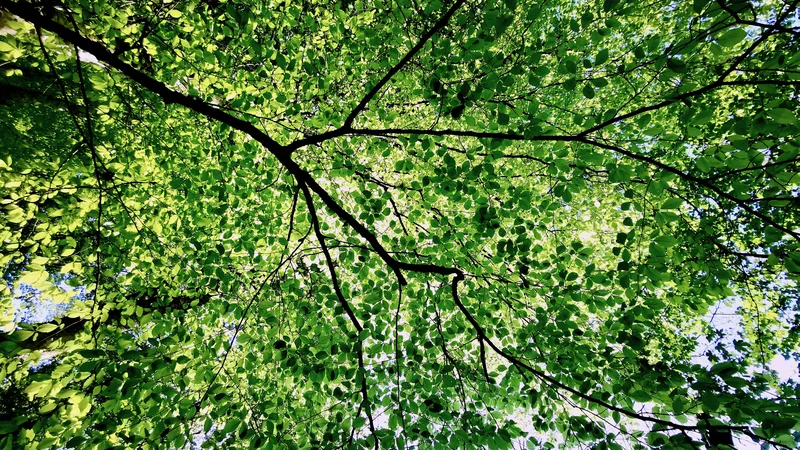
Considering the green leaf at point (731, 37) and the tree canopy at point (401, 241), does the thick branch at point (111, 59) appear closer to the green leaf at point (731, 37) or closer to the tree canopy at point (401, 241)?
Result: the tree canopy at point (401, 241)

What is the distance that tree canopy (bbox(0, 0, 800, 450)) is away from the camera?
8.75 feet

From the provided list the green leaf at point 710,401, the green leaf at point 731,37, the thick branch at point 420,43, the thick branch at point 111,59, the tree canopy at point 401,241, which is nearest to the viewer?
the green leaf at point 731,37

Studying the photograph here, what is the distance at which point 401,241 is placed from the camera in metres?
5.23

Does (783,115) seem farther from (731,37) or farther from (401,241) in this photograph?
(401,241)

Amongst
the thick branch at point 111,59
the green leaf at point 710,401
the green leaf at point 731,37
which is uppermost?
the thick branch at point 111,59

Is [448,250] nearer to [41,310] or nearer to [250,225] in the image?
[250,225]

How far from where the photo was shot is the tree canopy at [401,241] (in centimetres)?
267

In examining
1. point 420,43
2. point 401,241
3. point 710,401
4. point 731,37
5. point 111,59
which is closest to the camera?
point 731,37


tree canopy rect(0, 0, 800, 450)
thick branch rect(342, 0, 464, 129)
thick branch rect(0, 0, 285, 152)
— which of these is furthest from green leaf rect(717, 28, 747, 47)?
thick branch rect(0, 0, 285, 152)

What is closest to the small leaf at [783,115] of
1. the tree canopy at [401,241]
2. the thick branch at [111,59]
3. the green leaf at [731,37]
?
the tree canopy at [401,241]

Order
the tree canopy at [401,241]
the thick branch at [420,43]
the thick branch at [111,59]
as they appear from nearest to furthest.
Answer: the thick branch at [420,43]
the tree canopy at [401,241]
the thick branch at [111,59]

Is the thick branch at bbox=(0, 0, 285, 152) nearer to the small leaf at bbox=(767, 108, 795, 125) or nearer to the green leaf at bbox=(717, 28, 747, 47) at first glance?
the green leaf at bbox=(717, 28, 747, 47)

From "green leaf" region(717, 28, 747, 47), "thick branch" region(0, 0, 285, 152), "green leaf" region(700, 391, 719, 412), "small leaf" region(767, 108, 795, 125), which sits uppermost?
"thick branch" region(0, 0, 285, 152)

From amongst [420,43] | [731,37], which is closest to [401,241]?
[420,43]
